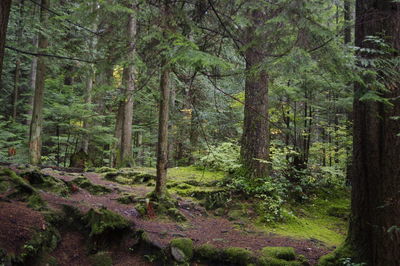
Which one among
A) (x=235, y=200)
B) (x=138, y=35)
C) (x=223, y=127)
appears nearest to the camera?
(x=138, y=35)

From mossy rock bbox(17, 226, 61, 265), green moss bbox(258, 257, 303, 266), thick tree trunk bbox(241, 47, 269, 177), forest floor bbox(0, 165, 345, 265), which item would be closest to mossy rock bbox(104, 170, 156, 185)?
forest floor bbox(0, 165, 345, 265)

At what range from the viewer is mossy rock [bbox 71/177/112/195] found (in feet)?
26.1

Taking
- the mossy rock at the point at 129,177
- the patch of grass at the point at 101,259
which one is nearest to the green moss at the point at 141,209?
the patch of grass at the point at 101,259

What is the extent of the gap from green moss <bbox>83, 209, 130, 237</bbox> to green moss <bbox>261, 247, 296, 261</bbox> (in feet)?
9.21

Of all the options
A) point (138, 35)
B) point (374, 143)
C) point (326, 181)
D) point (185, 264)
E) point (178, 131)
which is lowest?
point (185, 264)

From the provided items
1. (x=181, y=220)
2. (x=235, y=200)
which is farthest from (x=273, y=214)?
(x=181, y=220)

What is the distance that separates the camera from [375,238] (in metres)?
4.41

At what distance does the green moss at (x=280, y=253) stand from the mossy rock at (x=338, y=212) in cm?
382

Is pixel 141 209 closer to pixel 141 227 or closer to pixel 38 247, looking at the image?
pixel 141 227

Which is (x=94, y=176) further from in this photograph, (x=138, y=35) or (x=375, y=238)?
(x=375, y=238)

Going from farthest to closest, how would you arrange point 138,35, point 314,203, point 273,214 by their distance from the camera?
1. point 314,203
2. point 273,214
3. point 138,35

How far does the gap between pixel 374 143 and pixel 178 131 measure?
1189 centimetres

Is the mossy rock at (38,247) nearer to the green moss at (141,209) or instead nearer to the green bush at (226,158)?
the green moss at (141,209)

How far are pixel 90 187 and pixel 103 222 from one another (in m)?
2.95
